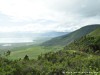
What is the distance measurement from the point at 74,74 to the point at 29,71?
7425 mm

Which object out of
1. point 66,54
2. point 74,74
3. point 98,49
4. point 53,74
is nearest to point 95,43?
point 98,49

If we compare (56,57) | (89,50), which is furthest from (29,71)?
(89,50)

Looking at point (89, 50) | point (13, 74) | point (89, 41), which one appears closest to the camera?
point (13, 74)

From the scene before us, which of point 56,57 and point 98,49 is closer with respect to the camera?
point 56,57

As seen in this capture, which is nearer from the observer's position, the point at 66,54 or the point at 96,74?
the point at 96,74

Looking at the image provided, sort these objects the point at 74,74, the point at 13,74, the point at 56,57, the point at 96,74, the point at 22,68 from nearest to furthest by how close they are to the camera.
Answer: the point at 96,74 → the point at 74,74 → the point at 13,74 → the point at 22,68 → the point at 56,57

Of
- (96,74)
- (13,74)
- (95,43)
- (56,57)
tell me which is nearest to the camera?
(96,74)

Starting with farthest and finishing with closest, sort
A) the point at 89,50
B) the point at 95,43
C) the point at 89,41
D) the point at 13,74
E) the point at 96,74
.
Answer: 1. the point at 89,41
2. the point at 95,43
3. the point at 89,50
4. the point at 13,74
5. the point at 96,74

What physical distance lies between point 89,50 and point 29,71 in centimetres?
12352

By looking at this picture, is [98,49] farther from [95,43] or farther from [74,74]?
[74,74]

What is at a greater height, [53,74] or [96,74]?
[96,74]

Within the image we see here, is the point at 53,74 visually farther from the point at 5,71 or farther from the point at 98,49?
the point at 98,49

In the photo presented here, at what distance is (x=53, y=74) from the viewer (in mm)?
40625

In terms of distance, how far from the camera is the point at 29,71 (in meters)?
32.5
